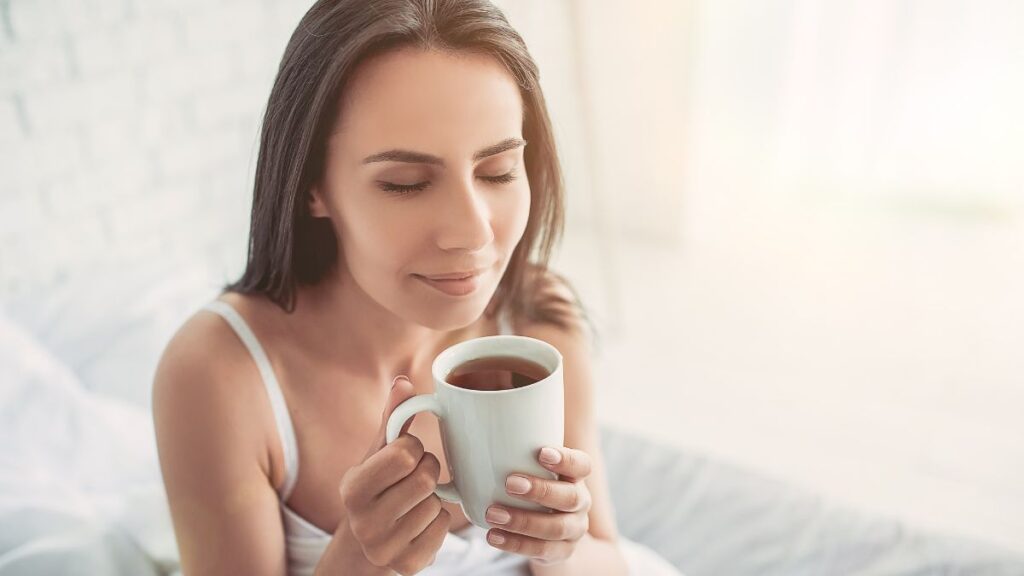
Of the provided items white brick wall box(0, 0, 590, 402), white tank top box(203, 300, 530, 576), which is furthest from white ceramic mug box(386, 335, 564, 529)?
white brick wall box(0, 0, 590, 402)

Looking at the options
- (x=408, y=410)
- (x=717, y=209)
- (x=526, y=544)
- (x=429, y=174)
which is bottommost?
(x=717, y=209)

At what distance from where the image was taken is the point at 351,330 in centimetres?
87

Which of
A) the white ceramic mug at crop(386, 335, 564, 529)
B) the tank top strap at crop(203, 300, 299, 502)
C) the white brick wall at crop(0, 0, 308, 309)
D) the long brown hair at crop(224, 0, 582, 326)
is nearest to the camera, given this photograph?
the white ceramic mug at crop(386, 335, 564, 529)

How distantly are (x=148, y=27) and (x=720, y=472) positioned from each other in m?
1.12

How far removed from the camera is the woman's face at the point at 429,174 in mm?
646

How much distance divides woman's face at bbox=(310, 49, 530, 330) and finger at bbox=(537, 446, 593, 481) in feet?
0.55

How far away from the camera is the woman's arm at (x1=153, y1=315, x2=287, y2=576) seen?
2.38 ft

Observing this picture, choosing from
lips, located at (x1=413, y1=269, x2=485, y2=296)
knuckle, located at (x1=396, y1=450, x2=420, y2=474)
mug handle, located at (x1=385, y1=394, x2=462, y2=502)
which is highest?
lips, located at (x1=413, y1=269, x2=485, y2=296)

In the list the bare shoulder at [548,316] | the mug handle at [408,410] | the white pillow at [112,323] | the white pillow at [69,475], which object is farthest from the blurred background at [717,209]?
the mug handle at [408,410]

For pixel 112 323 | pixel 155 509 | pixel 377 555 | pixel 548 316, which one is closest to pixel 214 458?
pixel 377 555

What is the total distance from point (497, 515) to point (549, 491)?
0.04m

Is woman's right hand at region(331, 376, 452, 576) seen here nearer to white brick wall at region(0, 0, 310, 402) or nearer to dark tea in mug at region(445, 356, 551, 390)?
dark tea in mug at region(445, 356, 551, 390)

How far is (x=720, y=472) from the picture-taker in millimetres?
1257

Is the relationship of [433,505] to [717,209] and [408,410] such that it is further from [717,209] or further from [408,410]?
[717,209]
